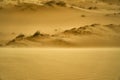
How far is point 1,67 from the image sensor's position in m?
9.05

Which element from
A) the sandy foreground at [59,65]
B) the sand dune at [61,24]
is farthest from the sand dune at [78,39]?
the sandy foreground at [59,65]

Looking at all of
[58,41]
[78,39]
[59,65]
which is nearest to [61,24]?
[78,39]

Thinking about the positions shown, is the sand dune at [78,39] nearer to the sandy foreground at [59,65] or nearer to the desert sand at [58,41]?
the desert sand at [58,41]

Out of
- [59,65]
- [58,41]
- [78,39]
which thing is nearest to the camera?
[59,65]

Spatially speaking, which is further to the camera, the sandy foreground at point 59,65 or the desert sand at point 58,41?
the desert sand at point 58,41

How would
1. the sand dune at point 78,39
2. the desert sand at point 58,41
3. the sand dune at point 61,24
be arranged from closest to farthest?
Result: the desert sand at point 58,41
the sand dune at point 78,39
the sand dune at point 61,24

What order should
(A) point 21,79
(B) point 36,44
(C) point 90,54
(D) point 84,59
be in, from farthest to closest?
(B) point 36,44, (C) point 90,54, (D) point 84,59, (A) point 21,79

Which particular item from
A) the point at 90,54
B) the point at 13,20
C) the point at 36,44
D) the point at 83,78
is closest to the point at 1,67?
the point at 83,78

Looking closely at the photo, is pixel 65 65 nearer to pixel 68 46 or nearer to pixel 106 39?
pixel 68 46

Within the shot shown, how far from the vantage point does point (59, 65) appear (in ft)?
31.3

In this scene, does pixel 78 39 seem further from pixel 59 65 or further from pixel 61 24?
pixel 59 65

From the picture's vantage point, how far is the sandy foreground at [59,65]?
828cm

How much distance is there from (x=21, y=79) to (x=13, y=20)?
15.4 meters

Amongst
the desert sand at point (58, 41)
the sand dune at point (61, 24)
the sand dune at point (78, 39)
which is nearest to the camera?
the desert sand at point (58, 41)
